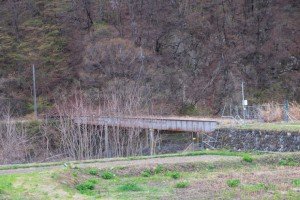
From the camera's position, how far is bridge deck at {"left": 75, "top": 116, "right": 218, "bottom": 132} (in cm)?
3361

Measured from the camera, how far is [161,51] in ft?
198

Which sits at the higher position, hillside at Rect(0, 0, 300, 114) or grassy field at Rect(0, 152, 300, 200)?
hillside at Rect(0, 0, 300, 114)

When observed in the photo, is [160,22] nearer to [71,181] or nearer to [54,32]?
[54,32]

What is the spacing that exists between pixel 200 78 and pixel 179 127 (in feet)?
74.6

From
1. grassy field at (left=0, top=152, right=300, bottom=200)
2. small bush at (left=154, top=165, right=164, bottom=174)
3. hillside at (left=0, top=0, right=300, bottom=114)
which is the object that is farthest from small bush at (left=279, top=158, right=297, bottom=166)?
hillside at (left=0, top=0, right=300, bottom=114)

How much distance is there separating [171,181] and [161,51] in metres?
44.6

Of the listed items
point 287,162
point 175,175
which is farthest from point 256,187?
point 287,162

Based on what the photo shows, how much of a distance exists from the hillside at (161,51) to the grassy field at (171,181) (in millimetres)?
31329

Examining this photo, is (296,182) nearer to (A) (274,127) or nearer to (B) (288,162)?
(B) (288,162)

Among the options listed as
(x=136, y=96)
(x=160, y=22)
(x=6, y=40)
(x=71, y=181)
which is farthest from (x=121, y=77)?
(x=71, y=181)

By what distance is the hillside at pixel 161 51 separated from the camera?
177 feet

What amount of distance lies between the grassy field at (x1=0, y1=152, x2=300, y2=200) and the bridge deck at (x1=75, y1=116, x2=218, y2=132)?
13.1 m

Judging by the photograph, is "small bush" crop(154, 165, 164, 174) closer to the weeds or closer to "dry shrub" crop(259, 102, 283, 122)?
the weeds

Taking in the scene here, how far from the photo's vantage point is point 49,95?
58125 mm
